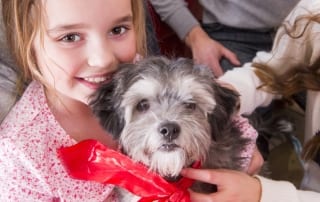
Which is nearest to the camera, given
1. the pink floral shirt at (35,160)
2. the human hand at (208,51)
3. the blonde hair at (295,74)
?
the pink floral shirt at (35,160)

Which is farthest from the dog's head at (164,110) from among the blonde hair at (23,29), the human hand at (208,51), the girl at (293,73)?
the human hand at (208,51)

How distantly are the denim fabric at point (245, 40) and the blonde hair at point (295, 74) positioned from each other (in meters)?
0.31

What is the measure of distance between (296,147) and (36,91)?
0.92m

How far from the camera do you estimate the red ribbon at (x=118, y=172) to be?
3.44ft

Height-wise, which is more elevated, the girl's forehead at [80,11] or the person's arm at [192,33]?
the girl's forehead at [80,11]

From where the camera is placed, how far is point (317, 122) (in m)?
1.46

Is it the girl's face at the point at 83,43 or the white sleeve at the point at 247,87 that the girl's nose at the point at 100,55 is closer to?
the girl's face at the point at 83,43

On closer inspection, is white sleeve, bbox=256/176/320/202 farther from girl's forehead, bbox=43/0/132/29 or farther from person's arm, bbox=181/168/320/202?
girl's forehead, bbox=43/0/132/29

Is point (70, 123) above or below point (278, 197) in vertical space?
above

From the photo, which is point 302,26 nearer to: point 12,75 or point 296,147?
point 296,147

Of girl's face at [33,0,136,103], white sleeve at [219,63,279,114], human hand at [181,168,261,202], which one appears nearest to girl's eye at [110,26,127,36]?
girl's face at [33,0,136,103]

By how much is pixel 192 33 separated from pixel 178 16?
86 mm

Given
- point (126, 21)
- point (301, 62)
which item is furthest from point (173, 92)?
point (301, 62)

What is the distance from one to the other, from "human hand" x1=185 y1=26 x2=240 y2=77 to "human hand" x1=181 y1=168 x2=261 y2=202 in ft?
1.97
